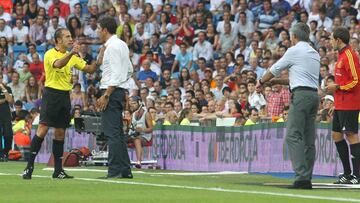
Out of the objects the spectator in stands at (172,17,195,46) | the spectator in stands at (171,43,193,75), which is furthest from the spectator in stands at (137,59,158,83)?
the spectator in stands at (172,17,195,46)

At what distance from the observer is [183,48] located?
3253 cm

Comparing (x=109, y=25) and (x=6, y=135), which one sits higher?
(x=109, y=25)

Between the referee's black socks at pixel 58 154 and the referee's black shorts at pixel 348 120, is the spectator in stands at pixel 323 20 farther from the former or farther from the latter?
the referee's black socks at pixel 58 154

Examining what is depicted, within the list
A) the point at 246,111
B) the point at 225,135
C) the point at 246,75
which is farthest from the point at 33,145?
the point at 246,75

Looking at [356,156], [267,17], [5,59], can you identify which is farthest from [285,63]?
[5,59]

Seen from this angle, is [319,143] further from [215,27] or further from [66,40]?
[215,27]

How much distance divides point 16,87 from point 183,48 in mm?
4700

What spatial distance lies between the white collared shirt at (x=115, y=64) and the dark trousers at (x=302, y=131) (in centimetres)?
254

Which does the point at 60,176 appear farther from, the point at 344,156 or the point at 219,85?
the point at 219,85

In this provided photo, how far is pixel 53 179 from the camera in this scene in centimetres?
1689

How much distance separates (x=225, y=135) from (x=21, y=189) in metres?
9.53

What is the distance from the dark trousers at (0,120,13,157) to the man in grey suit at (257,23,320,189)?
13.0 m

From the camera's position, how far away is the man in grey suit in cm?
1538

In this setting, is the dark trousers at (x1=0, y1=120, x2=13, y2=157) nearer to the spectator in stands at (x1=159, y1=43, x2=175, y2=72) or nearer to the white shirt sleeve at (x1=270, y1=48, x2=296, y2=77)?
the spectator in stands at (x1=159, y1=43, x2=175, y2=72)
